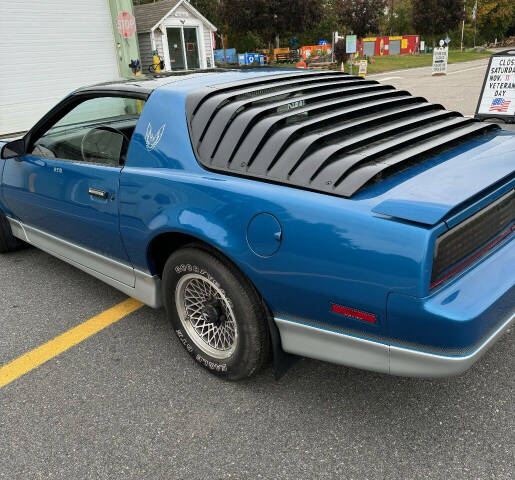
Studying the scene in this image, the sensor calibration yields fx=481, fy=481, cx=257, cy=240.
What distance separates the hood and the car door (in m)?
1.51

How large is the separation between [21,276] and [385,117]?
10.1ft

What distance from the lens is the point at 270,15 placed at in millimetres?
34750

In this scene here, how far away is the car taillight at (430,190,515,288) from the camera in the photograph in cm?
176

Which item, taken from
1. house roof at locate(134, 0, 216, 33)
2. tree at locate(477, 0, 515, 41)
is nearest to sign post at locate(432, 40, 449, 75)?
house roof at locate(134, 0, 216, 33)

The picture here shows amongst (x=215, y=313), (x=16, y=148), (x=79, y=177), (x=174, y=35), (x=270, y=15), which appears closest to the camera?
(x=215, y=313)

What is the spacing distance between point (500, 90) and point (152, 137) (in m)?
6.13

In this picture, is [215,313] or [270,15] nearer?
[215,313]

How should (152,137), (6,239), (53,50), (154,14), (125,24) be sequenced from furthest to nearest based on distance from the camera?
(154,14) → (53,50) → (125,24) → (6,239) → (152,137)

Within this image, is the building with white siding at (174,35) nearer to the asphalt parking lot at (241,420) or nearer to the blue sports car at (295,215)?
the blue sports car at (295,215)

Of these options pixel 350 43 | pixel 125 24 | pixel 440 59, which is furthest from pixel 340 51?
pixel 125 24

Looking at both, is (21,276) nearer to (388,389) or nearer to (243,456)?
(243,456)

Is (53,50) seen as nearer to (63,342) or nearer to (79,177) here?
(79,177)

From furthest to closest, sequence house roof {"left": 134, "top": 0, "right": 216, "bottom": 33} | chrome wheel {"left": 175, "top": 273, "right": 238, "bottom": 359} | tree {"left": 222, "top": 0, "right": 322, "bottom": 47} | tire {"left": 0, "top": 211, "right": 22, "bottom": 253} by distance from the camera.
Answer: tree {"left": 222, "top": 0, "right": 322, "bottom": 47}, house roof {"left": 134, "top": 0, "right": 216, "bottom": 33}, tire {"left": 0, "top": 211, "right": 22, "bottom": 253}, chrome wheel {"left": 175, "top": 273, "right": 238, "bottom": 359}

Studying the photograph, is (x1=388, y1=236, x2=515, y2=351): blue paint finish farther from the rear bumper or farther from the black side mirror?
the black side mirror
